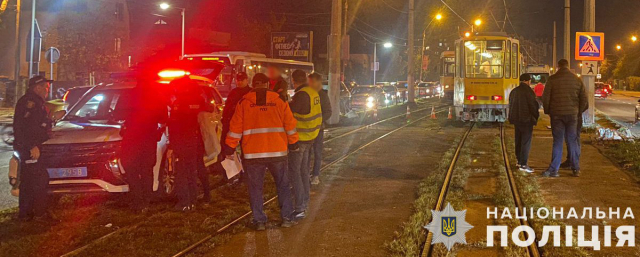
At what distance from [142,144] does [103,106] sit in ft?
6.44

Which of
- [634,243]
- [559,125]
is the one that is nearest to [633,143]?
[559,125]

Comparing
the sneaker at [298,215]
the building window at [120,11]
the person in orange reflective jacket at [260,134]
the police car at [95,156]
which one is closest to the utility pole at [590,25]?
the police car at [95,156]

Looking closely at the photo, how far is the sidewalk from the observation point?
7.92 meters

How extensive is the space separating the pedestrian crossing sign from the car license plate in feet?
51.4

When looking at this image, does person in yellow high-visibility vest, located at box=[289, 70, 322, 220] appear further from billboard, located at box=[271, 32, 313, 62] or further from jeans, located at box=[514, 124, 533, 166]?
billboard, located at box=[271, 32, 313, 62]

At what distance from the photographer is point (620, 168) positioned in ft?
41.1

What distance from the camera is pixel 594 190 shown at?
10.1 metres

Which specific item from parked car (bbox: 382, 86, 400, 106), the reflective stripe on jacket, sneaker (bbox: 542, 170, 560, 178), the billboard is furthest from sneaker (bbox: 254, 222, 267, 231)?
parked car (bbox: 382, 86, 400, 106)

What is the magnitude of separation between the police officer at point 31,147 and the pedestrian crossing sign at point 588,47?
16.0m

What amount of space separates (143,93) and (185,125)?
82cm

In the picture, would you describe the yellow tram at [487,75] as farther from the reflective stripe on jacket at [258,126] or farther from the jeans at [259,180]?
the reflective stripe on jacket at [258,126]

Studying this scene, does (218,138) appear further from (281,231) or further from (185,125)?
(281,231)

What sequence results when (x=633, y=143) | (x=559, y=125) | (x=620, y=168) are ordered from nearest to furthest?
(x=559, y=125)
(x=620, y=168)
(x=633, y=143)

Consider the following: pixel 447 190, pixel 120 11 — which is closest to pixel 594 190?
pixel 447 190
